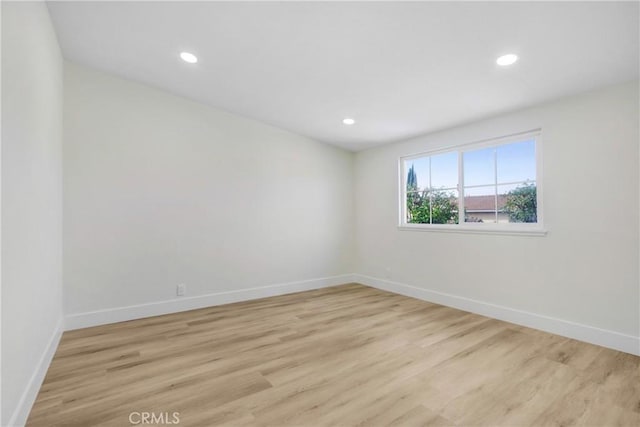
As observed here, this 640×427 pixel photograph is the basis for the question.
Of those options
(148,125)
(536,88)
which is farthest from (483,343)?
(148,125)

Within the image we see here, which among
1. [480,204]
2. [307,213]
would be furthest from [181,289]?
[480,204]

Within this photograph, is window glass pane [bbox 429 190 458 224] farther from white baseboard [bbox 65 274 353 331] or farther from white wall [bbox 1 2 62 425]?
white wall [bbox 1 2 62 425]

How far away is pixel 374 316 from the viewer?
3559 mm

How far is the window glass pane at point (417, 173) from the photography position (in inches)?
176

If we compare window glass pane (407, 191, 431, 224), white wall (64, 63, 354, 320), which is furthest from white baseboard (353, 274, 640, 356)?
white wall (64, 63, 354, 320)

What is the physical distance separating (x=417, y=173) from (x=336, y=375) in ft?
10.7

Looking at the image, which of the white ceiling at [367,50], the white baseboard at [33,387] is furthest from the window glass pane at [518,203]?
the white baseboard at [33,387]

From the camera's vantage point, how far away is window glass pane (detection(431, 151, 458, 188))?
13.4ft

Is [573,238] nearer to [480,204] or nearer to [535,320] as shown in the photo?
[535,320]

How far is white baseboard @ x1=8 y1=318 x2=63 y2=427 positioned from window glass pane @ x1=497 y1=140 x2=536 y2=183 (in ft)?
14.4

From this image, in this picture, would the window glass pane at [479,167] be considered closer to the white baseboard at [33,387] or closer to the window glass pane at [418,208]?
the window glass pane at [418,208]

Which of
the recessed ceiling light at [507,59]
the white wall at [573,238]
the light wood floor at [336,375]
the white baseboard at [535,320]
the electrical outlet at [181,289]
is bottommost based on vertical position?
the light wood floor at [336,375]

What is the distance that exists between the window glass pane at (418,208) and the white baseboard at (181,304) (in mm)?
1713

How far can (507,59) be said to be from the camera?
7.81ft
